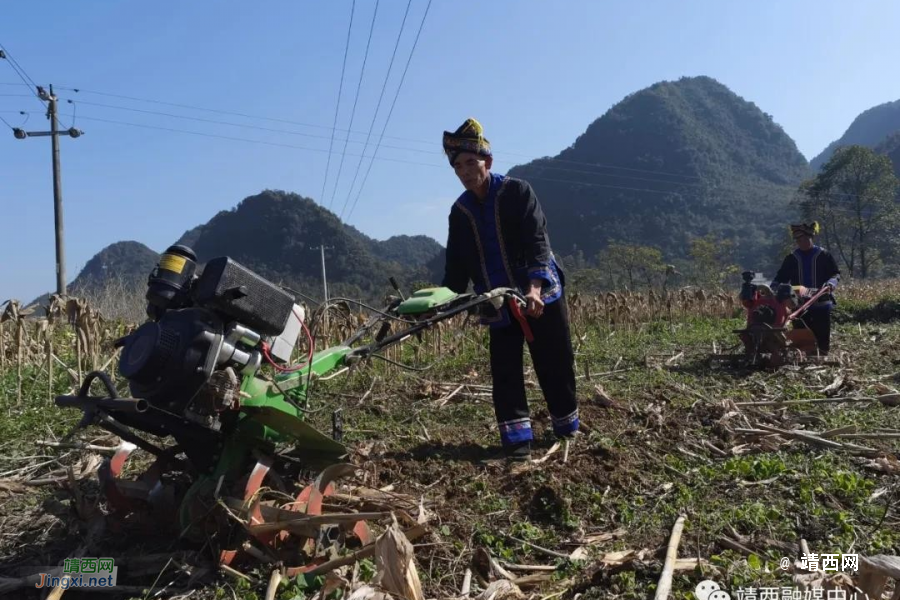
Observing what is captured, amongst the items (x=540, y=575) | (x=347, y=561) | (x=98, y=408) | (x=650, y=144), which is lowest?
(x=540, y=575)

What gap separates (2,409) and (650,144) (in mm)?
120814

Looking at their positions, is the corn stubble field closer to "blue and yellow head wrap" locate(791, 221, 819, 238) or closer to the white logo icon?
the white logo icon

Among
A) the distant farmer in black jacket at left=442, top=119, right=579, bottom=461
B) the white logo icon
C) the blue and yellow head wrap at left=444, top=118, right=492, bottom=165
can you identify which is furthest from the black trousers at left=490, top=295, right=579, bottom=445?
the white logo icon

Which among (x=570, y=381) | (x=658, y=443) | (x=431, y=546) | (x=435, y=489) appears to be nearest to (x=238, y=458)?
(x=431, y=546)

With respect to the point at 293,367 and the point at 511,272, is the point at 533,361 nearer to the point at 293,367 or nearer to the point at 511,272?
the point at 511,272

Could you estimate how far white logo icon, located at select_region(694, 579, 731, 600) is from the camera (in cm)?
228

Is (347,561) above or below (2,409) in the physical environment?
below

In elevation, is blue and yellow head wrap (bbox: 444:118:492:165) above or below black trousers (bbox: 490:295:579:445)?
above

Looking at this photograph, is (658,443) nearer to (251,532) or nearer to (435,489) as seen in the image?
(435,489)

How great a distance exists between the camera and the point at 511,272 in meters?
4.03

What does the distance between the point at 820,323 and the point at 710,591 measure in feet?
19.0

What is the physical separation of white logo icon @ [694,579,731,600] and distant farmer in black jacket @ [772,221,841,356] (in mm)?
5498

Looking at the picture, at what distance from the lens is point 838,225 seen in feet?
152

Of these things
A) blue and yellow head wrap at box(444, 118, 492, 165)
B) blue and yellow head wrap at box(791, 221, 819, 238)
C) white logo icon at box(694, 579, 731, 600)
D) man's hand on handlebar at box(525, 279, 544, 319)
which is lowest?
white logo icon at box(694, 579, 731, 600)
